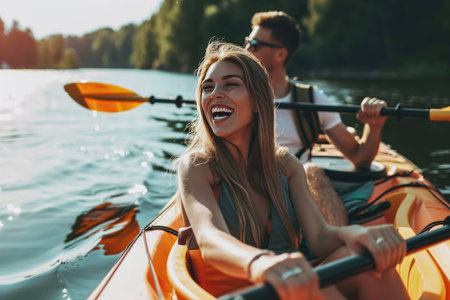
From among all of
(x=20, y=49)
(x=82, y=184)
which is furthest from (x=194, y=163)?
(x=20, y=49)

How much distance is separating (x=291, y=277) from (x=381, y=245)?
382 mm

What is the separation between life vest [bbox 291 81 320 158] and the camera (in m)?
3.18

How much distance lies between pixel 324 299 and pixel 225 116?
82 centimetres

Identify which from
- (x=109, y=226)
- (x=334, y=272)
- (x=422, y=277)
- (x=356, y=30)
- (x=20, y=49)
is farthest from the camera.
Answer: (x=20, y=49)

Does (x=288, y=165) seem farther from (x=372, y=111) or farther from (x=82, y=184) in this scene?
(x=82, y=184)

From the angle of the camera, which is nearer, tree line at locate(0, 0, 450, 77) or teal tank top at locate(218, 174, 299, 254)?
teal tank top at locate(218, 174, 299, 254)

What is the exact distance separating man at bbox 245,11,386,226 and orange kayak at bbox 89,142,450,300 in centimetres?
18

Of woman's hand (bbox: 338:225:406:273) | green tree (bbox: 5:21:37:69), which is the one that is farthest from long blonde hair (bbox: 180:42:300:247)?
green tree (bbox: 5:21:37:69)

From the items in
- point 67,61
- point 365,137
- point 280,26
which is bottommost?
point 67,61

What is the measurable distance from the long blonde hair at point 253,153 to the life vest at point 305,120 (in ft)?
3.98

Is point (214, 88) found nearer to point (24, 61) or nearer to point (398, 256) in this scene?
point (398, 256)

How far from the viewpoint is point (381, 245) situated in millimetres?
1356

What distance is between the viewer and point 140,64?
2206 inches

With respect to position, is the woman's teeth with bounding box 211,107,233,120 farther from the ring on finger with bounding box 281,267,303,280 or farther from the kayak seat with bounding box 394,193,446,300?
the kayak seat with bounding box 394,193,446,300
